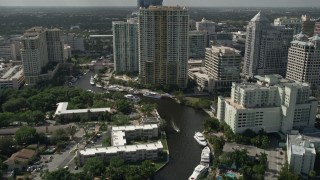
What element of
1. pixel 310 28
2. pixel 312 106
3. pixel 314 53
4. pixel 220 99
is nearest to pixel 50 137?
pixel 220 99

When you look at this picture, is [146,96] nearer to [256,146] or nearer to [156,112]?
[156,112]

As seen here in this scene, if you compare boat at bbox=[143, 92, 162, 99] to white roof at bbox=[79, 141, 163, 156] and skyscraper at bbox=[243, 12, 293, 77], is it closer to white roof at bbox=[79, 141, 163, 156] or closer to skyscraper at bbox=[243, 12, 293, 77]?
skyscraper at bbox=[243, 12, 293, 77]

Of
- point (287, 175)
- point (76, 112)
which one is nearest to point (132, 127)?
point (76, 112)

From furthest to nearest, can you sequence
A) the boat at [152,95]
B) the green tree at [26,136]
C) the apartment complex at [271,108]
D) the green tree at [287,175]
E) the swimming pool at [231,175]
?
the boat at [152,95]
the apartment complex at [271,108]
the green tree at [26,136]
the swimming pool at [231,175]
the green tree at [287,175]

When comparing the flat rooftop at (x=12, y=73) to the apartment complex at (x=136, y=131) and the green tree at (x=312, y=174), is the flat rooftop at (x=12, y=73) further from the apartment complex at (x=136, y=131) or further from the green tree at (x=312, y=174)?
the green tree at (x=312, y=174)

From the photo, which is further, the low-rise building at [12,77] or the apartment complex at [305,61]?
the low-rise building at [12,77]

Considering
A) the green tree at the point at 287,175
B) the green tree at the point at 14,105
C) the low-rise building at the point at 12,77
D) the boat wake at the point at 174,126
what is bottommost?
the boat wake at the point at 174,126

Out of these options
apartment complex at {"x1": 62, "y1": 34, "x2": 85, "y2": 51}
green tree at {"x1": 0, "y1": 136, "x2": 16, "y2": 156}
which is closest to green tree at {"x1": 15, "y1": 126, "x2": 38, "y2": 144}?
green tree at {"x1": 0, "y1": 136, "x2": 16, "y2": 156}

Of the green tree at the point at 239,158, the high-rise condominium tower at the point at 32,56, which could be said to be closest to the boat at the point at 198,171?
the green tree at the point at 239,158
